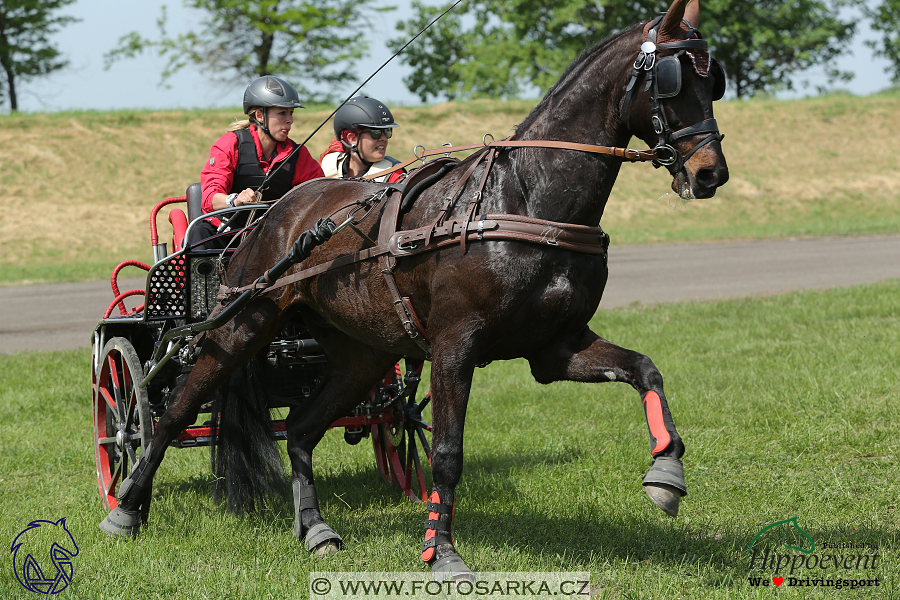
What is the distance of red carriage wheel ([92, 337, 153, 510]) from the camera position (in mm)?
5137

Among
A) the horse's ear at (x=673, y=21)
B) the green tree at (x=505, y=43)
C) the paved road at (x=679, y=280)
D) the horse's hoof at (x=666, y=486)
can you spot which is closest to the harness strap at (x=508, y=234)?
the horse's ear at (x=673, y=21)

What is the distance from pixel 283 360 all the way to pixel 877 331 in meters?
6.82

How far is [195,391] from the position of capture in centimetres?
498

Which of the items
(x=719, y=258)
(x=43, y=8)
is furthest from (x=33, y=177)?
(x=719, y=258)

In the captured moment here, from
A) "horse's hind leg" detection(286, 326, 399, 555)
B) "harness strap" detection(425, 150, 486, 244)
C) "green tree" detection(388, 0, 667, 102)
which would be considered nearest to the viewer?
"harness strap" detection(425, 150, 486, 244)

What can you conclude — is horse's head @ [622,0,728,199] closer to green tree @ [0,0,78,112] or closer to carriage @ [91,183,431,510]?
carriage @ [91,183,431,510]

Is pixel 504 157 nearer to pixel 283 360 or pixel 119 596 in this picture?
pixel 283 360

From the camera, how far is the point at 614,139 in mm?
3793

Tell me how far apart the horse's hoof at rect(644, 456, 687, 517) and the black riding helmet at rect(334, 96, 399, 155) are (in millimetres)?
3535

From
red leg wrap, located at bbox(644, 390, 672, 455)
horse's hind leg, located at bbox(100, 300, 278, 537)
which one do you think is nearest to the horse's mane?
red leg wrap, located at bbox(644, 390, 672, 455)

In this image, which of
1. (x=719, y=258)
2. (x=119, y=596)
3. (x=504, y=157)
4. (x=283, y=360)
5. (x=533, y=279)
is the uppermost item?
(x=504, y=157)

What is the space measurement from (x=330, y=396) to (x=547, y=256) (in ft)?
6.32

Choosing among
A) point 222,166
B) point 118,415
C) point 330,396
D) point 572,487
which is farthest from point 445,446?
A: point 222,166

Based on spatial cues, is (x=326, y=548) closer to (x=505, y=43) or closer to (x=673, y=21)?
(x=673, y=21)
